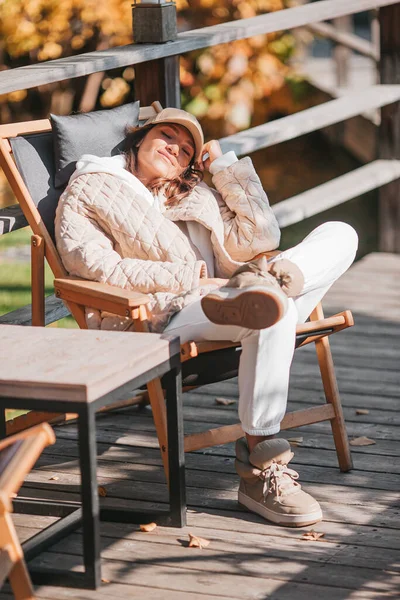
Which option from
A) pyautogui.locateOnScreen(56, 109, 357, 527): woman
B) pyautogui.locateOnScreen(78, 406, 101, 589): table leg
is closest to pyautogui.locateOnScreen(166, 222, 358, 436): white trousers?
pyautogui.locateOnScreen(56, 109, 357, 527): woman

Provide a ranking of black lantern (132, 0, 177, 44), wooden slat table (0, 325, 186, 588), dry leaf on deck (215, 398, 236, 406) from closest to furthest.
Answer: wooden slat table (0, 325, 186, 588)
dry leaf on deck (215, 398, 236, 406)
black lantern (132, 0, 177, 44)

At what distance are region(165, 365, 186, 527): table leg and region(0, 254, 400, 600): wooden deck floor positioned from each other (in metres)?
0.06

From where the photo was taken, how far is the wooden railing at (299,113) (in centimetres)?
369

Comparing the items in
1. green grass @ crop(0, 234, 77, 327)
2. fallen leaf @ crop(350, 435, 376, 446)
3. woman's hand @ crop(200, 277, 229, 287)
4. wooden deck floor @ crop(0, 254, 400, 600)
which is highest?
woman's hand @ crop(200, 277, 229, 287)

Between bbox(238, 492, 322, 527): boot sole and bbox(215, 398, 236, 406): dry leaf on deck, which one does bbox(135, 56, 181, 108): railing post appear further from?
bbox(238, 492, 322, 527): boot sole

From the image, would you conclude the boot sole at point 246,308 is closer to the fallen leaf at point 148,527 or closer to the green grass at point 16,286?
the fallen leaf at point 148,527

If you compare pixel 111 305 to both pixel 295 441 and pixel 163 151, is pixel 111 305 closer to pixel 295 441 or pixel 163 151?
pixel 163 151

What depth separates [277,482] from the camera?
Answer: 292cm

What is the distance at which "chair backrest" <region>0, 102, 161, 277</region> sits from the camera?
3.21 m

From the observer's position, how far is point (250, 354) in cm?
287

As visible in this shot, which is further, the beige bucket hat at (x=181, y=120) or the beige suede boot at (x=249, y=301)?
the beige bucket hat at (x=181, y=120)

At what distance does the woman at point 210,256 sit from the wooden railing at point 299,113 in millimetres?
405

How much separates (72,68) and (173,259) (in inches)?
34.6

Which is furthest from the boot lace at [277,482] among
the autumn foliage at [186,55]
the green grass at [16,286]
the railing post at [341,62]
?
the railing post at [341,62]
